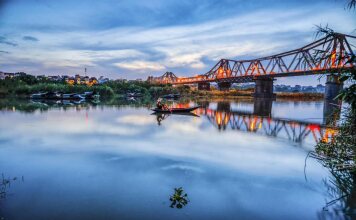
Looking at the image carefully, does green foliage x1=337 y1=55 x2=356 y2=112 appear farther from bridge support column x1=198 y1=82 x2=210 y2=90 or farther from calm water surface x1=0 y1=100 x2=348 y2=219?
bridge support column x1=198 y1=82 x2=210 y2=90

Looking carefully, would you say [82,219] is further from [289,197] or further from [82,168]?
[289,197]

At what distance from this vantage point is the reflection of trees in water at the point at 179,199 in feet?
22.4

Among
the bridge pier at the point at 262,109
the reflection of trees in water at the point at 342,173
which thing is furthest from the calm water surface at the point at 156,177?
the bridge pier at the point at 262,109

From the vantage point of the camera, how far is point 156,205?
22.3ft

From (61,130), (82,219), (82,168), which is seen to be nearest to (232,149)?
(82,168)

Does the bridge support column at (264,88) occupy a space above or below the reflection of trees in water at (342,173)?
above

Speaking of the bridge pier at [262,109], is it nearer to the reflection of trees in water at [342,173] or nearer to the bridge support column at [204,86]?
the reflection of trees in water at [342,173]

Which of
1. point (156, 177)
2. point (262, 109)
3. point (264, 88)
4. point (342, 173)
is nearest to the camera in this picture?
point (156, 177)

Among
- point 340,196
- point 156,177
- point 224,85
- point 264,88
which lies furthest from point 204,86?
point 340,196

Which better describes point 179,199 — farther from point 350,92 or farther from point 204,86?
point 204,86

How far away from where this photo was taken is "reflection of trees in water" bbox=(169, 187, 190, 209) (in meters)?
6.81

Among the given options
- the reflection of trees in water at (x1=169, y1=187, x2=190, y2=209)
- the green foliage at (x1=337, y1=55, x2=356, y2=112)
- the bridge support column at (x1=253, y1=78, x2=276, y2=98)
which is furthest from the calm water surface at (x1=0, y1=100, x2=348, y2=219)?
the bridge support column at (x1=253, y1=78, x2=276, y2=98)

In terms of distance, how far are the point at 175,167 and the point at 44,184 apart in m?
4.42

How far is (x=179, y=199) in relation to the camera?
706cm
